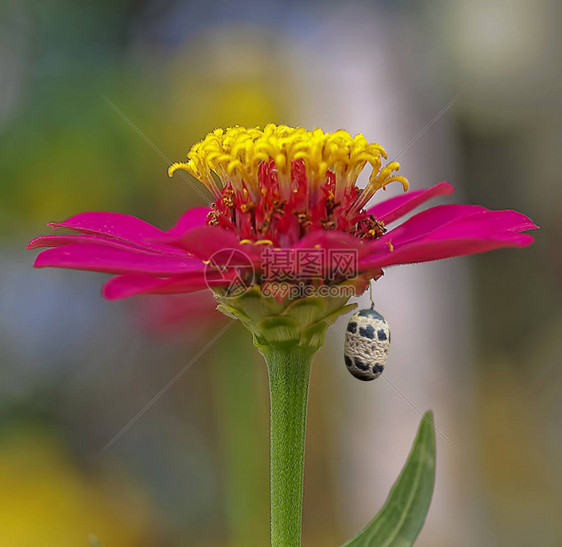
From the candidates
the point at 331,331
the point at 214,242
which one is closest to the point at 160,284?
the point at 214,242

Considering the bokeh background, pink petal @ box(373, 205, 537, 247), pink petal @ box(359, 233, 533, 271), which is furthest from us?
the bokeh background

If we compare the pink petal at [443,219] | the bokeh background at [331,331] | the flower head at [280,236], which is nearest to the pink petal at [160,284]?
the flower head at [280,236]

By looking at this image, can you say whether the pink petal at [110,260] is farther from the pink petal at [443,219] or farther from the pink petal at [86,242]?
the pink petal at [443,219]

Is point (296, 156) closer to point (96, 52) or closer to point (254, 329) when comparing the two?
point (254, 329)

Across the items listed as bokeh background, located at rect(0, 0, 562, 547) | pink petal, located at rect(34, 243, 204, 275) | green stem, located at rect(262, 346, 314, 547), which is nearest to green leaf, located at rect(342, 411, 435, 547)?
green stem, located at rect(262, 346, 314, 547)

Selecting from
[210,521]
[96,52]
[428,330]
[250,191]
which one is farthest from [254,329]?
[96,52]

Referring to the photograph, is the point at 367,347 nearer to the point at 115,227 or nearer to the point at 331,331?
the point at 115,227

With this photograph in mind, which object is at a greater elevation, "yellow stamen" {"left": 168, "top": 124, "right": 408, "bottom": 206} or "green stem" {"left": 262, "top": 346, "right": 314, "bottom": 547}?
"yellow stamen" {"left": 168, "top": 124, "right": 408, "bottom": 206}

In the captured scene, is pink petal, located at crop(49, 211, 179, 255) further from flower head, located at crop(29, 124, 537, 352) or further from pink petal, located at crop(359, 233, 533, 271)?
pink petal, located at crop(359, 233, 533, 271)
